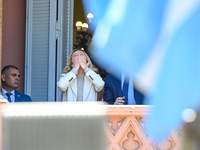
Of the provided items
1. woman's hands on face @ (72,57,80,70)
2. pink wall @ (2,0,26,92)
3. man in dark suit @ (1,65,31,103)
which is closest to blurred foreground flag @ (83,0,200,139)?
woman's hands on face @ (72,57,80,70)

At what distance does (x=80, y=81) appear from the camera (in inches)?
237

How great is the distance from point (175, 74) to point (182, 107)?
6cm

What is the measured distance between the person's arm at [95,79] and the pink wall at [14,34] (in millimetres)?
2120

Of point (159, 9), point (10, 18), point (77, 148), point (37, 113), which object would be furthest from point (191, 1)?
point (10, 18)

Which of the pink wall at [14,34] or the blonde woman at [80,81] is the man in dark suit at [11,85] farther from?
the pink wall at [14,34]

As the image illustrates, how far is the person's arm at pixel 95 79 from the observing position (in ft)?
19.2

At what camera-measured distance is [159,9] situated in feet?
3.31

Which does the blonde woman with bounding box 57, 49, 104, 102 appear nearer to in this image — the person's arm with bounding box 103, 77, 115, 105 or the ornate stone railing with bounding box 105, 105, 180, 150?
the person's arm with bounding box 103, 77, 115, 105

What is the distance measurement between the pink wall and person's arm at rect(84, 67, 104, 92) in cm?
212

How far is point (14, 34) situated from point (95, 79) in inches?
101

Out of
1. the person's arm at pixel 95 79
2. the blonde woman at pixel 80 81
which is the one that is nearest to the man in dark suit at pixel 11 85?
the blonde woman at pixel 80 81

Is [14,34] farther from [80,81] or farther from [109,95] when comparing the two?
[109,95]

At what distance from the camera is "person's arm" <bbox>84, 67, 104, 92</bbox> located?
19.2 ft

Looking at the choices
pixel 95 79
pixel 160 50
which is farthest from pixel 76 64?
pixel 160 50
